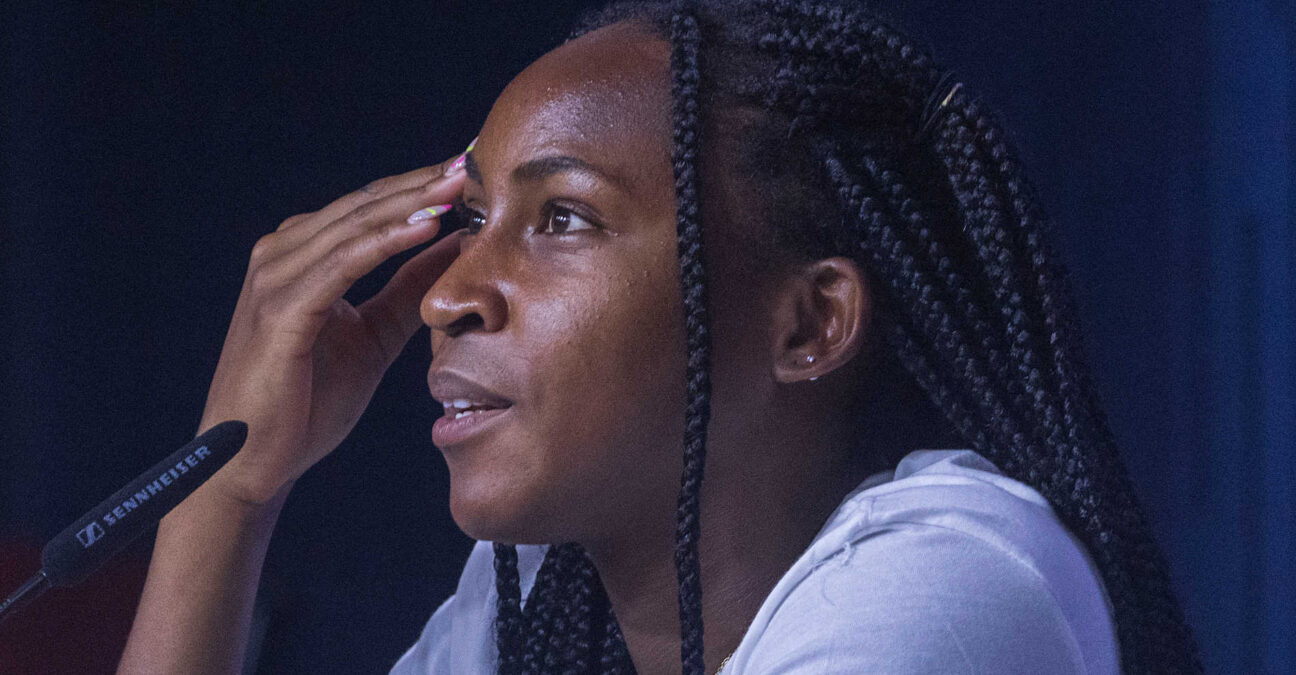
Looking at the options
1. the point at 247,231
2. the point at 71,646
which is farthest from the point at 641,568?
the point at 247,231

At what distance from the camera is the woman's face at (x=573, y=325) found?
40.9 inches

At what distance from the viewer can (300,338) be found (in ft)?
4.43

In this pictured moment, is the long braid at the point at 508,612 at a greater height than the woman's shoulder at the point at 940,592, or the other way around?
the long braid at the point at 508,612

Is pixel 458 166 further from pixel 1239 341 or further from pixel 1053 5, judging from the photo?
pixel 1239 341

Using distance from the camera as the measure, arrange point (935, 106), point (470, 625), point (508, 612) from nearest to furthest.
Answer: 1. point (935, 106)
2. point (508, 612)
3. point (470, 625)

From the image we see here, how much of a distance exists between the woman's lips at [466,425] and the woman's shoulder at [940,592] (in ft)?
1.00

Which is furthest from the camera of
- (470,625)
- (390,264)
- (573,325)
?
(390,264)

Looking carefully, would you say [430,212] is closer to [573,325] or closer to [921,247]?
[573,325]

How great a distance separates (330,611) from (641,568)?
105 centimetres

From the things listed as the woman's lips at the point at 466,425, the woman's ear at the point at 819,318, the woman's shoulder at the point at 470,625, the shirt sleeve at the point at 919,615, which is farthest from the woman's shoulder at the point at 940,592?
the woman's shoulder at the point at 470,625

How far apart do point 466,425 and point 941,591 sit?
1.52 ft

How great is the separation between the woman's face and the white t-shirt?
0.65ft

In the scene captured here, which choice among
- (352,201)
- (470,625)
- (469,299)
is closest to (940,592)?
(469,299)

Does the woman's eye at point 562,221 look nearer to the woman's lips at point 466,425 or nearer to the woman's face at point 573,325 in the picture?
the woman's face at point 573,325
